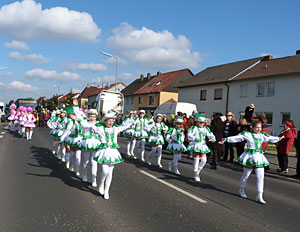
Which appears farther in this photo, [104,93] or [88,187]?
[104,93]

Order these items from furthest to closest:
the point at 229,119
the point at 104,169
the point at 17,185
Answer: the point at 229,119 < the point at 17,185 < the point at 104,169

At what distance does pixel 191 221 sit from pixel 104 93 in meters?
18.1

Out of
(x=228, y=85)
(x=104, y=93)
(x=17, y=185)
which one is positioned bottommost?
(x=17, y=185)

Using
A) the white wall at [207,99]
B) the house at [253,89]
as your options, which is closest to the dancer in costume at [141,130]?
the house at [253,89]

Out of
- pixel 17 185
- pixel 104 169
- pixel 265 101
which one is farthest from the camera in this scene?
pixel 265 101

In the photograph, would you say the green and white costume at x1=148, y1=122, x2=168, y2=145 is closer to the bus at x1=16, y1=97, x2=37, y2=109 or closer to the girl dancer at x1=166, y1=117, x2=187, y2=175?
the girl dancer at x1=166, y1=117, x2=187, y2=175

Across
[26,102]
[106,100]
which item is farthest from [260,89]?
[26,102]

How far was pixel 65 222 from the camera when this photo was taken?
171 inches

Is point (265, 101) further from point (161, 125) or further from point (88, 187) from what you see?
point (88, 187)

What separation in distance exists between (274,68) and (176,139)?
20.7m

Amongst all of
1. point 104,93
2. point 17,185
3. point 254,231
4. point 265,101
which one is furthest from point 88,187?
point 265,101

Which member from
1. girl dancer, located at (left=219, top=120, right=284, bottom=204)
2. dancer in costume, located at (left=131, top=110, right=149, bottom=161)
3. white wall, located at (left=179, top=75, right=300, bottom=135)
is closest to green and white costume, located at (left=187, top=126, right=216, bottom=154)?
girl dancer, located at (left=219, top=120, right=284, bottom=204)

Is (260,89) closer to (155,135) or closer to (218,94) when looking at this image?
(218,94)

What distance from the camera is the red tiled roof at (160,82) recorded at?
44.6 m
